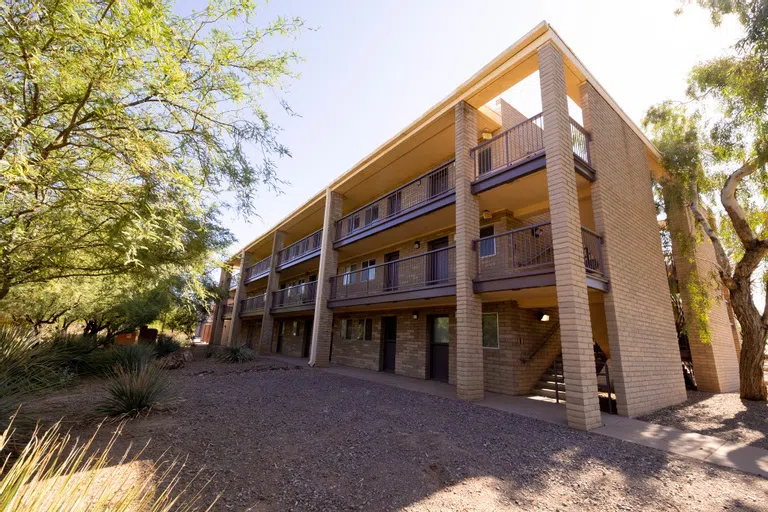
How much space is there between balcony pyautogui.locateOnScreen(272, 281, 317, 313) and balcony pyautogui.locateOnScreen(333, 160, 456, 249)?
3710 mm

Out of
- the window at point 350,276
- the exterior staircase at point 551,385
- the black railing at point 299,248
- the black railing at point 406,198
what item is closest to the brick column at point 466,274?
the black railing at point 406,198

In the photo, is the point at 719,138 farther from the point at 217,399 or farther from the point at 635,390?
the point at 217,399

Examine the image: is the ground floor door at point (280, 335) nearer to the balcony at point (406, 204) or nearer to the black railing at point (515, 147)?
the balcony at point (406, 204)

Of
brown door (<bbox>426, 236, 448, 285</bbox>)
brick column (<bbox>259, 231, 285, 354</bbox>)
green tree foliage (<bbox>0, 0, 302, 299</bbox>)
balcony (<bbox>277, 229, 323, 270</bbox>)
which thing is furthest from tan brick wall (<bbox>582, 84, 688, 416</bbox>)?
brick column (<bbox>259, 231, 285, 354</bbox>)

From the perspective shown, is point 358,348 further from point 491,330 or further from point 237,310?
point 237,310

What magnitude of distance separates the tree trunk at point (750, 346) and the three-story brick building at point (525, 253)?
3.31 feet

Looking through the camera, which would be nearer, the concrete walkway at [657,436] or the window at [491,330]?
the concrete walkway at [657,436]

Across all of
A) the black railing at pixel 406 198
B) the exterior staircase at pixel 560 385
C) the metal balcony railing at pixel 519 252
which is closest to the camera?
the exterior staircase at pixel 560 385

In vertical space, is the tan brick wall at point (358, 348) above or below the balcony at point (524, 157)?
below

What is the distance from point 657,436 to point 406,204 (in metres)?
10.3

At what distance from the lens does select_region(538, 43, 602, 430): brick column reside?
20.6 feet

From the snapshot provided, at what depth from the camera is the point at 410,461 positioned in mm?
4578

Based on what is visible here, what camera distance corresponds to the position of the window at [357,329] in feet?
49.9

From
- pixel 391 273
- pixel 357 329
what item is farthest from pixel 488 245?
pixel 357 329
